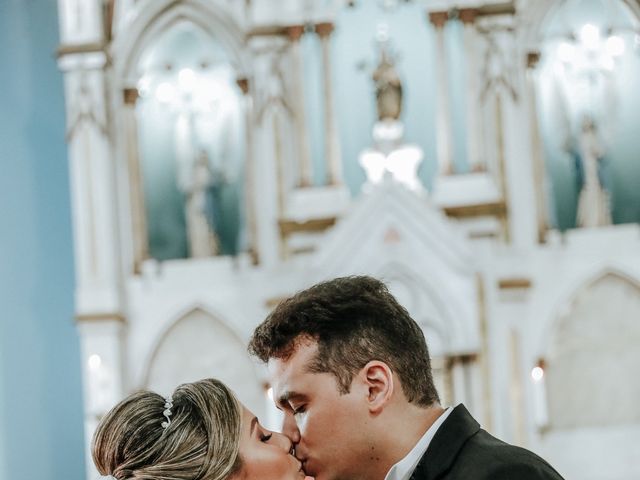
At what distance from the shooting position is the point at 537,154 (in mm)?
10664

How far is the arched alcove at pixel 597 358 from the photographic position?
1029 cm

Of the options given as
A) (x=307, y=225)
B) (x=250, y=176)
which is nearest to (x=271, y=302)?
(x=307, y=225)

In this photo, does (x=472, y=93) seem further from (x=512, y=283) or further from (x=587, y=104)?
(x=512, y=283)

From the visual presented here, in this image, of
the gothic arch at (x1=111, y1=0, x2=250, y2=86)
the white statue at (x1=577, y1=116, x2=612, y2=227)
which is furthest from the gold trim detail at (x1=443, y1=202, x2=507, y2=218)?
the gothic arch at (x1=111, y1=0, x2=250, y2=86)

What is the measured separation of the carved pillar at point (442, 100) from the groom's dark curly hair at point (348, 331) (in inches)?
299

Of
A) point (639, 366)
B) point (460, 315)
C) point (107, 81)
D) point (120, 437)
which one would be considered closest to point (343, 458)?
point (120, 437)

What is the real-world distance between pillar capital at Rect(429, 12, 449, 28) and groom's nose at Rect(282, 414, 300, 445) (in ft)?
25.9

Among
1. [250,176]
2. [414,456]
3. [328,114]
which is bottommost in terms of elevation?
[414,456]

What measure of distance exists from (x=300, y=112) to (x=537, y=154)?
190 cm

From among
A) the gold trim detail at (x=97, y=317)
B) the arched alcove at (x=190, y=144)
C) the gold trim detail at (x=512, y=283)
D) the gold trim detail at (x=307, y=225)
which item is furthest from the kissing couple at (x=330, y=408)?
the arched alcove at (x=190, y=144)

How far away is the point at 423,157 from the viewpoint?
430 inches

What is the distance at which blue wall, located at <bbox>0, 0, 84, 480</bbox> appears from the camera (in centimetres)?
1093

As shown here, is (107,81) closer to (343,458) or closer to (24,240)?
(24,240)

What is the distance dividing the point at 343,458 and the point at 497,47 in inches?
304
